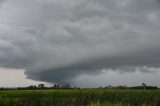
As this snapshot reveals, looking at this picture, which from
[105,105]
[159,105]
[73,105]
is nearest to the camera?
[105,105]

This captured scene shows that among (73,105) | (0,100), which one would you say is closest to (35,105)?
(73,105)

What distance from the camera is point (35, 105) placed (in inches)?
1172

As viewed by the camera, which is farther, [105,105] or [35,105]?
[35,105]

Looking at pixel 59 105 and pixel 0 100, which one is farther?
pixel 0 100

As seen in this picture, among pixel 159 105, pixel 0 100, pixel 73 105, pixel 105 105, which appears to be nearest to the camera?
pixel 105 105

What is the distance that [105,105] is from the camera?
23.8 m

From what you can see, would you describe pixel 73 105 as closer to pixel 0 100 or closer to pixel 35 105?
pixel 35 105

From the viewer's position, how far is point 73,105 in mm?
29109

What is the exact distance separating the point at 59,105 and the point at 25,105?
2.62 metres

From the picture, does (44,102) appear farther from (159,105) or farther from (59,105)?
(159,105)

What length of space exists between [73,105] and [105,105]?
5.71 metres

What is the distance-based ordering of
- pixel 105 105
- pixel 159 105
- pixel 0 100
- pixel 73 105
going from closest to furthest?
1. pixel 105 105
2. pixel 73 105
3. pixel 159 105
4. pixel 0 100

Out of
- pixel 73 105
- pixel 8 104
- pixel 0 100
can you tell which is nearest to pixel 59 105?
pixel 73 105

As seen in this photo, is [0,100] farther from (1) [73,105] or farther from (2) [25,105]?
(1) [73,105]
